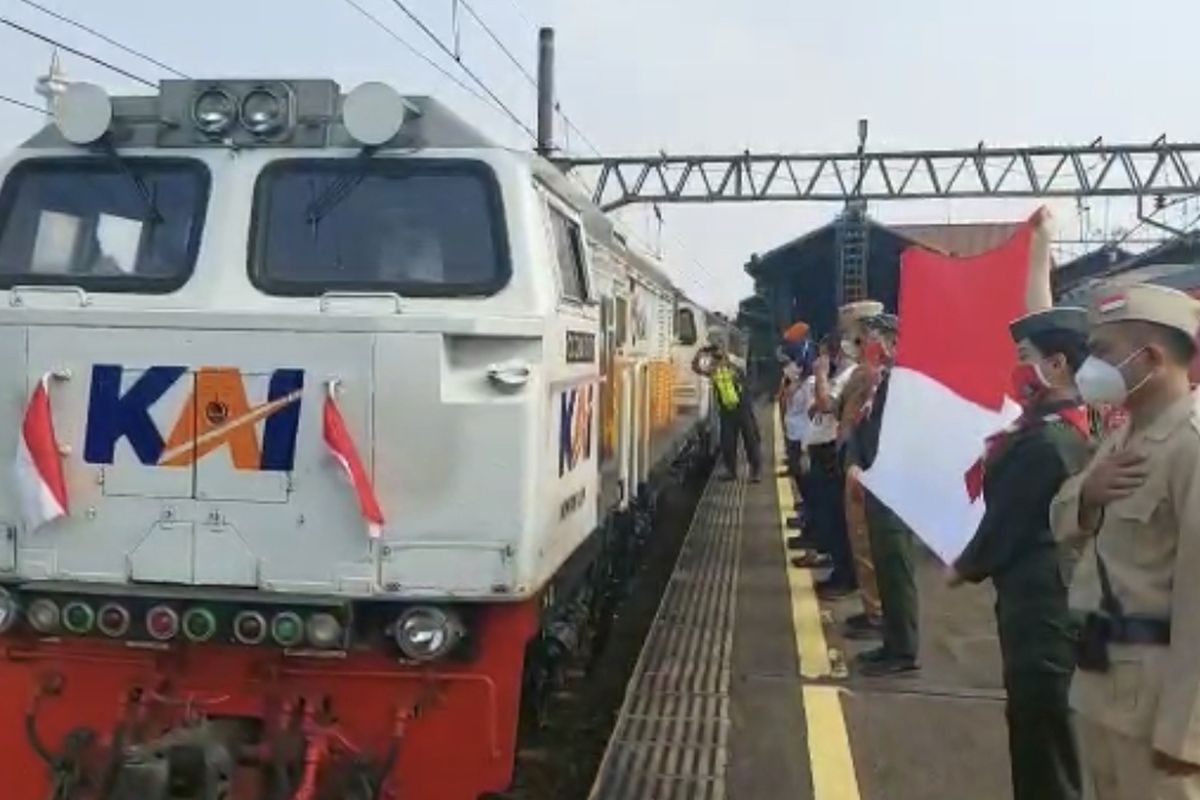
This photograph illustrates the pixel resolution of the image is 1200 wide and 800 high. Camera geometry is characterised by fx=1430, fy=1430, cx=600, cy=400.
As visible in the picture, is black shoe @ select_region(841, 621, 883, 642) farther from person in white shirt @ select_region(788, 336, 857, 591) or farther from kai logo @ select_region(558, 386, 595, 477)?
kai logo @ select_region(558, 386, 595, 477)

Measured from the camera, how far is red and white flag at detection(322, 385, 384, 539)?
4.69 m

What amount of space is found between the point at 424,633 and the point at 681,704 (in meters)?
2.48

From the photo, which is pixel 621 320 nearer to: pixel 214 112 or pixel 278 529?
pixel 214 112

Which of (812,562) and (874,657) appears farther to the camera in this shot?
(812,562)

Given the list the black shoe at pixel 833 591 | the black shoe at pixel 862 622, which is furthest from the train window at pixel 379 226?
the black shoe at pixel 833 591

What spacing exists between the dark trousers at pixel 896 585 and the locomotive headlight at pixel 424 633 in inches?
135

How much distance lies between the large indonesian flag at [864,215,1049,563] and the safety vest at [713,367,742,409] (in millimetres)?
11136

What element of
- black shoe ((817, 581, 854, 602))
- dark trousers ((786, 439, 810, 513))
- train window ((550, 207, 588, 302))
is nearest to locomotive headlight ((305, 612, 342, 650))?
train window ((550, 207, 588, 302))

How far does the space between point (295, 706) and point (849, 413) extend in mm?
4698

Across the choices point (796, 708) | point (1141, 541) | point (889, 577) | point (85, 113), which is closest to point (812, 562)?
point (889, 577)

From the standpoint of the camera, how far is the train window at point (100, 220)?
5250mm

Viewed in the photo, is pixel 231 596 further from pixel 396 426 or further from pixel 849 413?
pixel 849 413

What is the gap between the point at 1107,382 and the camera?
3637mm

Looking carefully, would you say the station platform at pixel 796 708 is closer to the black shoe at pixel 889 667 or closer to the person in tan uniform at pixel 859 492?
the black shoe at pixel 889 667
